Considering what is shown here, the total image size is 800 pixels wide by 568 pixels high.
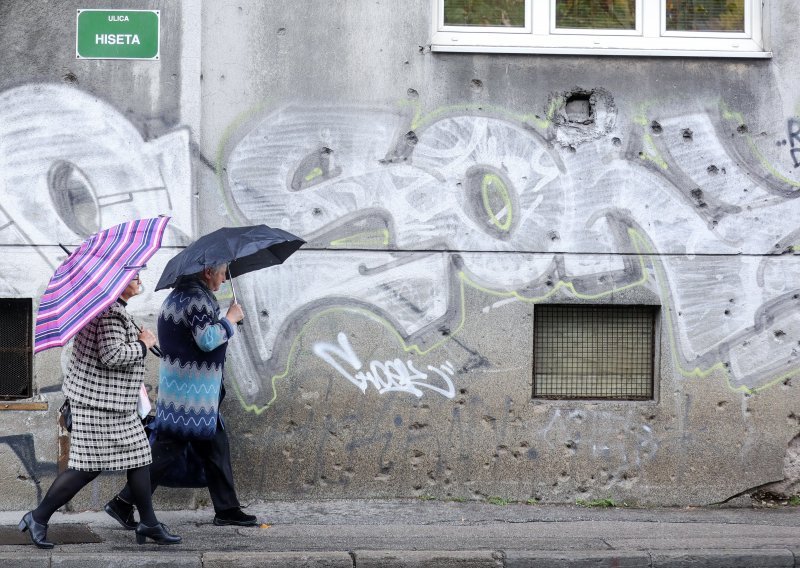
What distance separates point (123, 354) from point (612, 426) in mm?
3350

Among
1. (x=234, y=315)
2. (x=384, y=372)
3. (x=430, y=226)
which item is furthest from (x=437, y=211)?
(x=234, y=315)

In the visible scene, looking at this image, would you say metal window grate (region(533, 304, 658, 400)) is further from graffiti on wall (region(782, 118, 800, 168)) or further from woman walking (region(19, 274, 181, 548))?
woman walking (region(19, 274, 181, 548))

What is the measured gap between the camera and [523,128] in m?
7.20

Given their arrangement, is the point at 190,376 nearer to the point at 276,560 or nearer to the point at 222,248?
the point at 222,248

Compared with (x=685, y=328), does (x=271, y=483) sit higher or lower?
lower

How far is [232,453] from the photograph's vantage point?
7.12 metres

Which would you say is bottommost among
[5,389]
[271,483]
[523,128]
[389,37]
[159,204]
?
[271,483]

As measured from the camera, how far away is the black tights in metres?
5.84

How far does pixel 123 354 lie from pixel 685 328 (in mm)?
3744

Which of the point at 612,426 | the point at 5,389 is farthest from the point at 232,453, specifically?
the point at 612,426

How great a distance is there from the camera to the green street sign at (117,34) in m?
7.01

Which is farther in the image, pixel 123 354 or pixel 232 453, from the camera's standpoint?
pixel 232 453

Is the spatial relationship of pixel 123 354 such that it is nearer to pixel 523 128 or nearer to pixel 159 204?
pixel 159 204

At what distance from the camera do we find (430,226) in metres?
7.20
